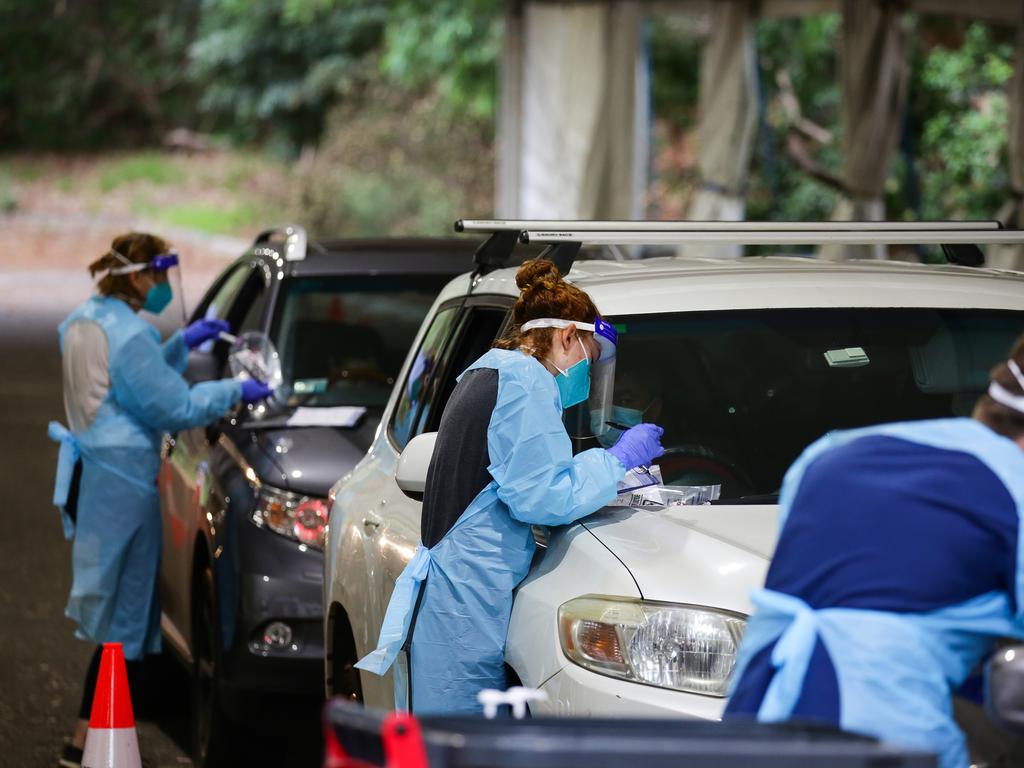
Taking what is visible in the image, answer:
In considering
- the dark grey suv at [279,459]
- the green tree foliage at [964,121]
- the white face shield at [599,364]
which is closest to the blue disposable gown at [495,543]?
the white face shield at [599,364]

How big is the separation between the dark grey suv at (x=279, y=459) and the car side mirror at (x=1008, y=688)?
13.1ft

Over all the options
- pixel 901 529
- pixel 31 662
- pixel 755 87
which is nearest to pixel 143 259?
pixel 31 662

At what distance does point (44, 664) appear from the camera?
8633 millimetres

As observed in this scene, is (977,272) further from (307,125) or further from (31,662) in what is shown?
(307,125)

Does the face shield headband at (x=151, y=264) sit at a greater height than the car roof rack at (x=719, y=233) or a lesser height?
lesser

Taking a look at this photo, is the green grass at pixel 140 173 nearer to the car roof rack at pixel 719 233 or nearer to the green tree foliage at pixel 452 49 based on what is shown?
the green tree foliage at pixel 452 49

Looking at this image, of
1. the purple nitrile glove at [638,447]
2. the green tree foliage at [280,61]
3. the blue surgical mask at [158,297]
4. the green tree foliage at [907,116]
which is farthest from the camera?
the green tree foliage at [280,61]

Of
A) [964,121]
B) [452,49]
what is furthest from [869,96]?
→ [452,49]

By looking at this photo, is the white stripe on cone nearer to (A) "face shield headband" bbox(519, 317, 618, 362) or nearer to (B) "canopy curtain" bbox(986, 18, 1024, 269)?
(A) "face shield headband" bbox(519, 317, 618, 362)

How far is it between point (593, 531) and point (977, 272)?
174 centimetres

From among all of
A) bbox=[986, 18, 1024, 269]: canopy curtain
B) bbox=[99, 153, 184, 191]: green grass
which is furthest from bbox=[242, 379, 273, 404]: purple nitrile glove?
bbox=[99, 153, 184, 191]: green grass

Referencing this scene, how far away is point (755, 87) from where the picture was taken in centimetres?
1850

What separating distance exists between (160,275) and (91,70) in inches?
2034

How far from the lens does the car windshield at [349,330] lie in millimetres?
7945
